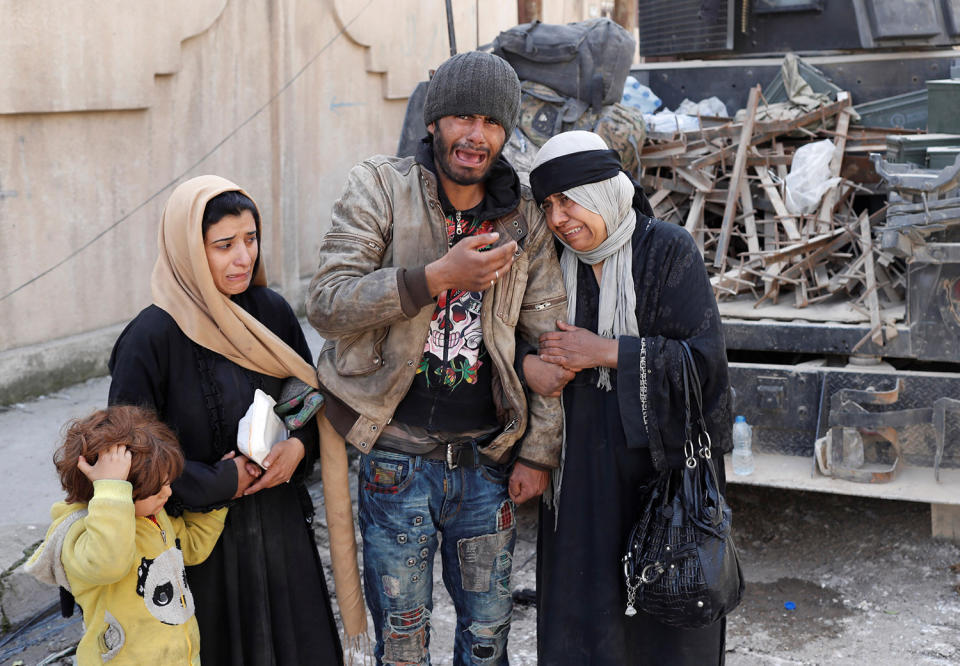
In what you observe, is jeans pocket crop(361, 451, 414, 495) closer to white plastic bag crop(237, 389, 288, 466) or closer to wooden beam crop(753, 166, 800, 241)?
white plastic bag crop(237, 389, 288, 466)

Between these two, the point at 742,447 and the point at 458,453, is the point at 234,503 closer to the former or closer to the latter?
the point at 458,453

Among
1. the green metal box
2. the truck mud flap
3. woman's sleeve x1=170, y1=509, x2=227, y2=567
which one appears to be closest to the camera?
woman's sleeve x1=170, y1=509, x2=227, y2=567

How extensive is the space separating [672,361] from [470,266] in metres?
0.60

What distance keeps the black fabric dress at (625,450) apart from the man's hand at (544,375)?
9 cm

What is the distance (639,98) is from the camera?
547cm

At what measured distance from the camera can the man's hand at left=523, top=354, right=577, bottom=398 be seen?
→ 2.54m

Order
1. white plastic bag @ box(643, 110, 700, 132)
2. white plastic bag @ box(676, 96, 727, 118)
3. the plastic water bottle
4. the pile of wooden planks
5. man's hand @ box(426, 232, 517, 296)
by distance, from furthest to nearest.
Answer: white plastic bag @ box(676, 96, 727, 118), white plastic bag @ box(643, 110, 700, 132), the pile of wooden planks, the plastic water bottle, man's hand @ box(426, 232, 517, 296)

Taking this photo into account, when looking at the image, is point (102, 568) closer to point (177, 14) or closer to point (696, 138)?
point (696, 138)

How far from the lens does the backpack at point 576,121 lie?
4547 mm

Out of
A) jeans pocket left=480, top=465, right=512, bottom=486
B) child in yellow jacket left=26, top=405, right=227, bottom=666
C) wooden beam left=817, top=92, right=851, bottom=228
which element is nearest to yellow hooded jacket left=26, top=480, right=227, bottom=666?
child in yellow jacket left=26, top=405, right=227, bottom=666

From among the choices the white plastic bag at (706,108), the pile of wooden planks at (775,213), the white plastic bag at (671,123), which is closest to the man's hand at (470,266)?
the pile of wooden planks at (775,213)

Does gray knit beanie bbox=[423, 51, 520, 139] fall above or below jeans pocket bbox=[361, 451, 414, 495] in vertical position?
above

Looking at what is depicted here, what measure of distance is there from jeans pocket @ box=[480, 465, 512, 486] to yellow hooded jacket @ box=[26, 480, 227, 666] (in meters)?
0.77

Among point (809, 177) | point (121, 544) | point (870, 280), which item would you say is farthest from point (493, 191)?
point (809, 177)
